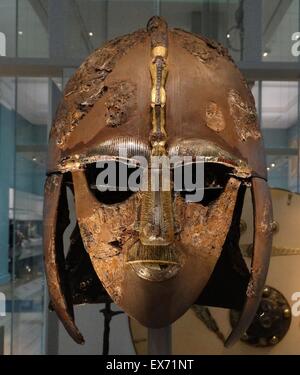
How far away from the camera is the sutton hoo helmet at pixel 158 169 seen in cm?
97

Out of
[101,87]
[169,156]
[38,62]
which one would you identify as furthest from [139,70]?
[38,62]

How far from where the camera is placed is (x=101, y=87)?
3.59ft

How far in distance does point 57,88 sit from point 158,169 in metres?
0.98

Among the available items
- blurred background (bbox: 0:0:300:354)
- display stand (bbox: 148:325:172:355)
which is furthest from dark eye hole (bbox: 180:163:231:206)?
blurred background (bbox: 0:0:300:354)

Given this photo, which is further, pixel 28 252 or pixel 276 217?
pixel 28 252

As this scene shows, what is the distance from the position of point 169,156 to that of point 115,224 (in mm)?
172

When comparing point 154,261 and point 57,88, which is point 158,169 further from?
point 57,88

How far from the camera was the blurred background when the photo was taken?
1796 mm

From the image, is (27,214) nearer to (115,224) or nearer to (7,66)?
(7,66)

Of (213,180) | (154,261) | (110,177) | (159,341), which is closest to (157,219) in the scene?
(154,261)

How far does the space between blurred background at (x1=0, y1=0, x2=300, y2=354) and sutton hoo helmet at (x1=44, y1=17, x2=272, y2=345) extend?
2.15ft

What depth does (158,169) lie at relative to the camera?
0.96 meters

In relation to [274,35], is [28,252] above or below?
below

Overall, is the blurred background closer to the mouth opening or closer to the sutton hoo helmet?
the sutton hoo helmet
